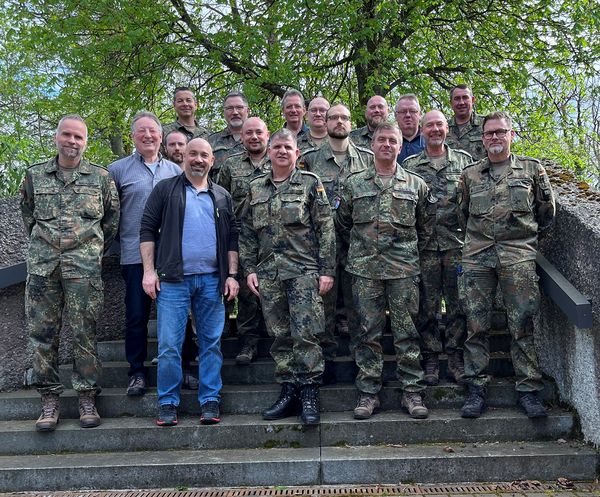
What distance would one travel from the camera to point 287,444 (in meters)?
4.51

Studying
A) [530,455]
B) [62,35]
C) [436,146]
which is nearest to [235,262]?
[436,146]

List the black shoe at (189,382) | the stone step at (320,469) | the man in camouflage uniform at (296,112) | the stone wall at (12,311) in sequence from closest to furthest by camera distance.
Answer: the stone step at (320,469)
the black shoe at (189,382)
the stone wall at (12,311)
the man in camouflage uniform at (296,112)

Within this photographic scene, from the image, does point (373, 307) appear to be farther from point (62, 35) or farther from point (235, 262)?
point (62, 35)

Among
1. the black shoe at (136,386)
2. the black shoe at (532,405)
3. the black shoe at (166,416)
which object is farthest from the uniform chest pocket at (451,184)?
the black shoe at (136,386)

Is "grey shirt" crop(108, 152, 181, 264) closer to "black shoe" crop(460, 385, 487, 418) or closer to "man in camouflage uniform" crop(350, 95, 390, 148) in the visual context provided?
"man in camouflage uniform" crop(350, 95, 390, 148)

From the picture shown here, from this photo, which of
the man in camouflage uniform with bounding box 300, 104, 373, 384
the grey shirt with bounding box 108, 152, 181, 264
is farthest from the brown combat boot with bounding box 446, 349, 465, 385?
the grey shirt with bounding box 108, 152, 181, 264

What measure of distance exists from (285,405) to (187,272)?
122cm

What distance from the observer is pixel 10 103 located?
17906 millimetres

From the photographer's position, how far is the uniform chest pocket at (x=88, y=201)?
4.71 m

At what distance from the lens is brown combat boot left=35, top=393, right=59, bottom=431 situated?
4.54 metres

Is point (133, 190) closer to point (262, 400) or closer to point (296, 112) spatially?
point (296, 112)

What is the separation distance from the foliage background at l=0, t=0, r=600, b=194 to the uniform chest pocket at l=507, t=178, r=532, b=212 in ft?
18.6

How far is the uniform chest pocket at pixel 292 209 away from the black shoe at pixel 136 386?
1693mm

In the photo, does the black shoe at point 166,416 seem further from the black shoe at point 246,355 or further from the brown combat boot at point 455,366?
the brown combat boot at point 455,366
